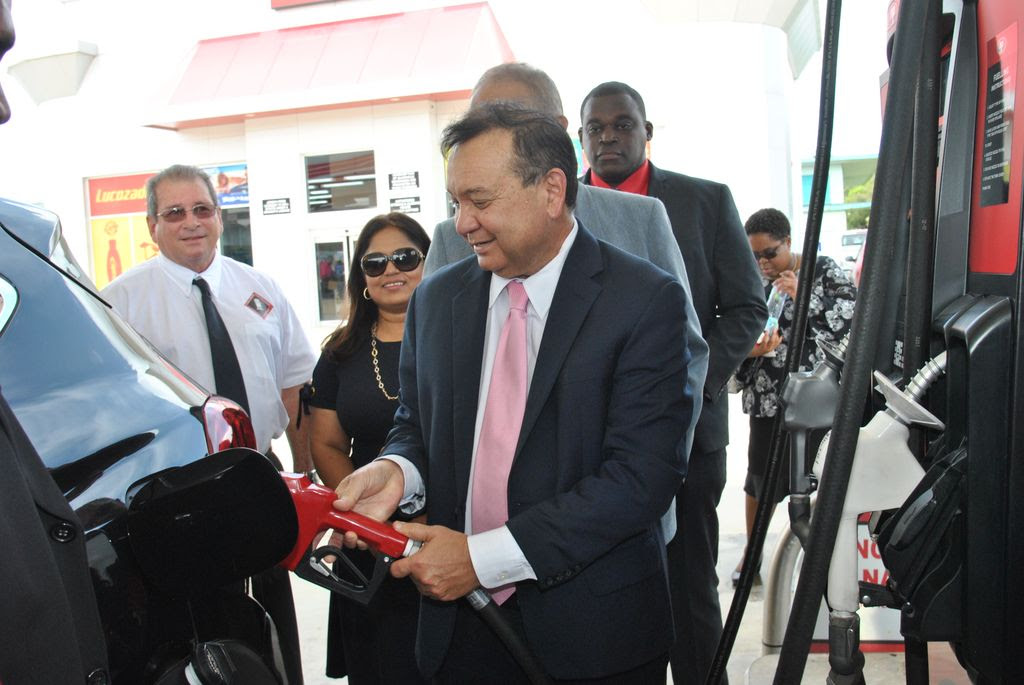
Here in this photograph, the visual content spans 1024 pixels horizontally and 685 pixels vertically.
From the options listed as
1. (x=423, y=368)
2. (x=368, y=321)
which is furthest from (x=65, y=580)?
(x=368, y=321)

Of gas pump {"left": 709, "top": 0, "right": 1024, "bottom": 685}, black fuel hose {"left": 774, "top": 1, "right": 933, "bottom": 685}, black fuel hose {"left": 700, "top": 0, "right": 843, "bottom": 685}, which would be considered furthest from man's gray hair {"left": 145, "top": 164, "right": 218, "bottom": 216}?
black fuel hose {"left": 774, "top": 1, "right": 933, "bottom": 685}

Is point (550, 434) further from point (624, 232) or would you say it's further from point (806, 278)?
point (624, 232)

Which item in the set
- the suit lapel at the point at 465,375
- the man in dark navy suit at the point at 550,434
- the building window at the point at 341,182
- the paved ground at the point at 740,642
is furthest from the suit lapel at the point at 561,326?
the building window at the point at 341,182

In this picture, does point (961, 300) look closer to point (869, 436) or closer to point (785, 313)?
point (869, 436)

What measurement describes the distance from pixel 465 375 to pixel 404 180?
13674mm

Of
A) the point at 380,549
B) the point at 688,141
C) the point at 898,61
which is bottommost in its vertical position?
the point at 380,549

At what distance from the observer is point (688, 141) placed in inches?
534

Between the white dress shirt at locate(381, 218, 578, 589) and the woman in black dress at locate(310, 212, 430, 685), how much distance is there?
943mm

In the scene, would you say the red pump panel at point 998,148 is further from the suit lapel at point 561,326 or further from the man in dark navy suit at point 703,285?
the man in dark navy suit at point 703,285

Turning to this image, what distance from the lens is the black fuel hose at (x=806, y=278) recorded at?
162cm

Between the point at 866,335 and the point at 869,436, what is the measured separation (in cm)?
17

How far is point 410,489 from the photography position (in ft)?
6.97

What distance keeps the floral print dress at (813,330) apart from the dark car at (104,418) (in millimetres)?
3272

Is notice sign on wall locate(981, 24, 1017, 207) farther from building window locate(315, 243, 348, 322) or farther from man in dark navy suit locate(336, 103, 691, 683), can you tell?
building window locate(315, 243, 348, 322)
